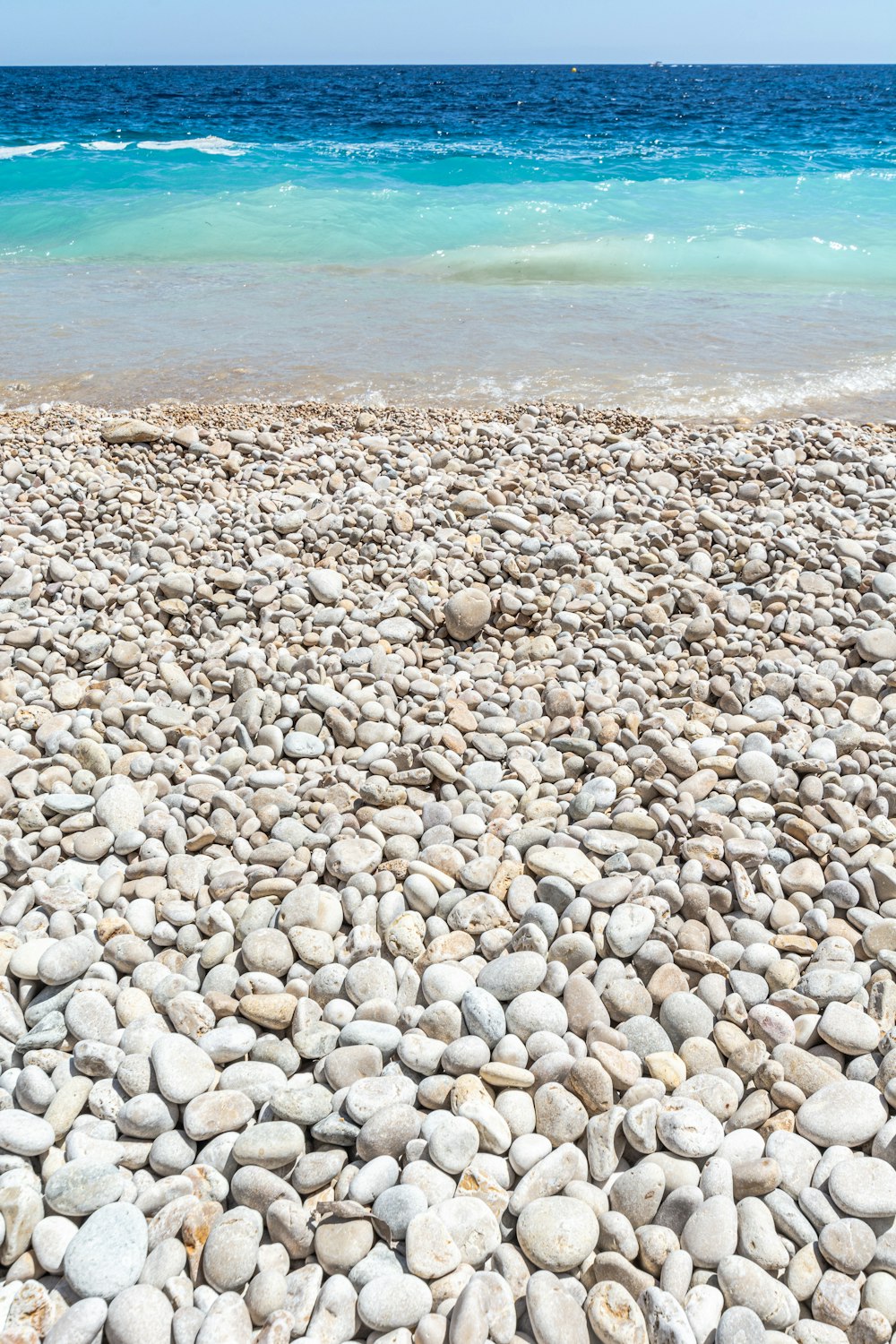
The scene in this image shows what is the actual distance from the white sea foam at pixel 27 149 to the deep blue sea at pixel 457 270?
0.11 metres

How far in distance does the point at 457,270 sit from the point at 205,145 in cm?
1357

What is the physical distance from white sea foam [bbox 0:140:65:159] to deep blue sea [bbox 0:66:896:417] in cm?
11

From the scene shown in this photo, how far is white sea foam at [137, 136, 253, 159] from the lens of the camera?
17719 millimetres

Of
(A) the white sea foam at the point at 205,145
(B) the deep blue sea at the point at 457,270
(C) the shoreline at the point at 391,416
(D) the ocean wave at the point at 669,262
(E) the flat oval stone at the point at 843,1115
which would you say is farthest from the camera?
(A) the white sea foam at the point at 205,145

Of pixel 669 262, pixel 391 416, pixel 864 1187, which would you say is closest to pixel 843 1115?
pixel 864 1187

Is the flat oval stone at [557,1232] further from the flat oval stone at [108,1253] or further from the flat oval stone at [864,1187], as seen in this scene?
the flat oval stone at [108,1253]

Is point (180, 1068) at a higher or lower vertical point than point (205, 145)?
lower

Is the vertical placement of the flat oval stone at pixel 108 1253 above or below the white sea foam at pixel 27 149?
below

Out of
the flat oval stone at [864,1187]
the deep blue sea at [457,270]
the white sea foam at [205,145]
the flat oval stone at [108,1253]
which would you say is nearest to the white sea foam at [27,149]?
the deep blue sea at [457,270]

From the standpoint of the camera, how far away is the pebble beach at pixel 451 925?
1.44 metres

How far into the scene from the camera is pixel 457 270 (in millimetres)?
8719

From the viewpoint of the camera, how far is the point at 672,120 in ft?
80.6

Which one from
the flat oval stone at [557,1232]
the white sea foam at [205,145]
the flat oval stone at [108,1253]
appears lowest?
the flat oval stone at [108,1253]

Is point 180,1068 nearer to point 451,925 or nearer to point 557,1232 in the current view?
point 451,925
